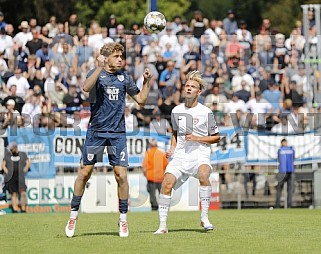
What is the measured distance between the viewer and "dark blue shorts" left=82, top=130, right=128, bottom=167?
12.2 meters

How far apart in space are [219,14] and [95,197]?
43.9 m

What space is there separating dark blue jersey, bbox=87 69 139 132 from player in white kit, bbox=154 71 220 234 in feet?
3.62

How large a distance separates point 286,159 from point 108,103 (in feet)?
42.9

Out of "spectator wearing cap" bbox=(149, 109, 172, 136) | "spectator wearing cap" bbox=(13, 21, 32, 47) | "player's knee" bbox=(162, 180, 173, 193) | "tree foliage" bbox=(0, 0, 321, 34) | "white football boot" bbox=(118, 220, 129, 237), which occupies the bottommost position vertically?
"white football boot" bbox=(118, 220, 129, 237)

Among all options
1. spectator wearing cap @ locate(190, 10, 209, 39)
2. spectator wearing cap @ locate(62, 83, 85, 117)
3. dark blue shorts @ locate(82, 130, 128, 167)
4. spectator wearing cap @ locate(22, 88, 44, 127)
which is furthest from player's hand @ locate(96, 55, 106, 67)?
spectator wearing cap @ locate(190, 10, 209, 39)

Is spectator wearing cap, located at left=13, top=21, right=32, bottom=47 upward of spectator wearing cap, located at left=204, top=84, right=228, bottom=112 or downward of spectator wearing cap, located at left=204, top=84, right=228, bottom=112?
upward

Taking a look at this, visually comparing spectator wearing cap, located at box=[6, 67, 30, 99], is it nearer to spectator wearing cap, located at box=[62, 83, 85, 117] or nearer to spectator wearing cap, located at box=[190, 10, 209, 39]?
spectator wearing cap, located at box=[62, 83, 85, 117]

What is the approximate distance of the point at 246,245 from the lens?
11.2 metres

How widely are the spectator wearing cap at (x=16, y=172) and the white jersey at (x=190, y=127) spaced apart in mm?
10430

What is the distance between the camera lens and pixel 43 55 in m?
25.4

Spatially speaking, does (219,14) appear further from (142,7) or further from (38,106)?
(38,106)

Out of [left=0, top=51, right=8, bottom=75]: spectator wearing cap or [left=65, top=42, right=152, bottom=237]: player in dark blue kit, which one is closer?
[left=65, top=42, right=152, bottom=237]: player in dark blue kit

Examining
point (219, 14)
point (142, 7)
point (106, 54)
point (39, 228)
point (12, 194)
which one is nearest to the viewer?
point (106, 54)

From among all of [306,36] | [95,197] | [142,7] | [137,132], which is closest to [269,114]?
[306,36]
